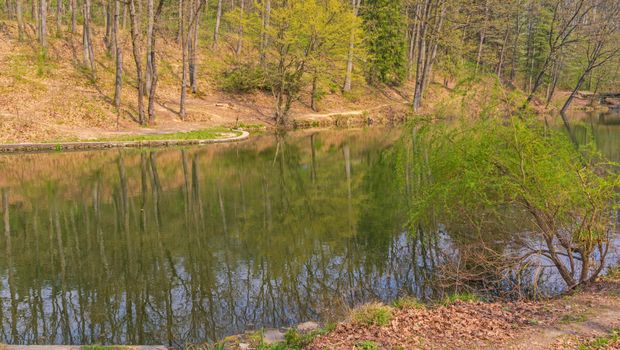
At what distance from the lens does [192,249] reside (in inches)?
441

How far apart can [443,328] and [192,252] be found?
6210 millimetres

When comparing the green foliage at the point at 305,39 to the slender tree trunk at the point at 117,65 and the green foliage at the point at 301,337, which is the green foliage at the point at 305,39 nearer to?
the slender tree trunk at the point at 117,65

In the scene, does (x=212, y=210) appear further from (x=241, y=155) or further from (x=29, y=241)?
(x=241, y=155)

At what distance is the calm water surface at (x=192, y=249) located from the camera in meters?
8.00

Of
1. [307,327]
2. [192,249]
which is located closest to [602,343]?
[307,327]

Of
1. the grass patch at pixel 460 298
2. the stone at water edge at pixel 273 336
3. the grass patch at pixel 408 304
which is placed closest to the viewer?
the stone at water edge at pixel 273 336

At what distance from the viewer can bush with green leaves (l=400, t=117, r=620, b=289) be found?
821cm

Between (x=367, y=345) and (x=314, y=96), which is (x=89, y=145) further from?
(x=367, y=345)

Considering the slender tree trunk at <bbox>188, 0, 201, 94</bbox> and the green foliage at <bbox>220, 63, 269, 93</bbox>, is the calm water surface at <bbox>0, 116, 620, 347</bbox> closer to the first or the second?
the slender tree trunk at <bbox>188, 0, 201, 94</bbox>

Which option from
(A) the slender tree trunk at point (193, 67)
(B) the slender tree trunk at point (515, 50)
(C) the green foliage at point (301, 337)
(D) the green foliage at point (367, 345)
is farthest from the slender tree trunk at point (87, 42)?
(B) the slender tree trunk at point (515, 50)

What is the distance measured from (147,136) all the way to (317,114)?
1617cm

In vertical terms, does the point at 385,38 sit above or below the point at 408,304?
above

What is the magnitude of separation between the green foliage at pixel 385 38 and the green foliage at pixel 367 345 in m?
43.3

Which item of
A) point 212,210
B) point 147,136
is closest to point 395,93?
point 147,136
